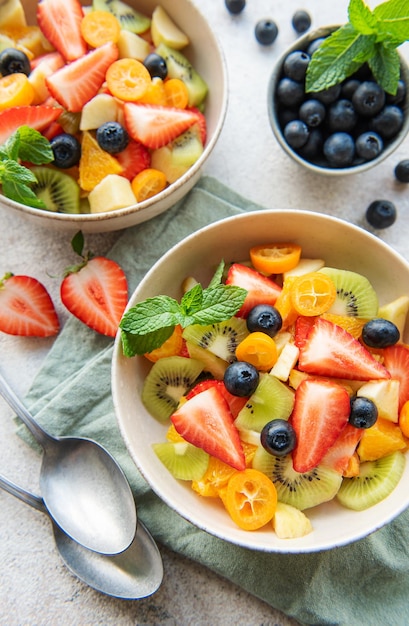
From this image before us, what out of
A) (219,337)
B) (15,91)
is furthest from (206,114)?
(219,337)

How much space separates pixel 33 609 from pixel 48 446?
490mm

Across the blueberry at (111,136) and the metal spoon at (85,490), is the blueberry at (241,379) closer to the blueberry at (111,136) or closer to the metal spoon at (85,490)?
the metal spoon at (85,490)

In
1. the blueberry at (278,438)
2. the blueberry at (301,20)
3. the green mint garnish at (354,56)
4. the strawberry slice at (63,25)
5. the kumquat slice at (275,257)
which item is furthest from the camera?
the blueberry at (301,20)

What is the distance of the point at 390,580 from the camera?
1.85m

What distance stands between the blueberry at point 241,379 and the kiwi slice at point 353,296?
297 mm

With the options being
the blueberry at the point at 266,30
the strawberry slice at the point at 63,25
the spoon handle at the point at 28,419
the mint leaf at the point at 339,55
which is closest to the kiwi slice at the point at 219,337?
the spoon handle at the point at 28,419

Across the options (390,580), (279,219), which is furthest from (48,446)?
(390,580)

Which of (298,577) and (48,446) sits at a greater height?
(48,446)

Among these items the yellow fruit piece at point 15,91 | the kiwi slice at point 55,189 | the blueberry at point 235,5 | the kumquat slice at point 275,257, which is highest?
the yellow fruit piece at point 15,91

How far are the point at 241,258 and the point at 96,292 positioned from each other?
465mm

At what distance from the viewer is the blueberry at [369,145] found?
1965mm

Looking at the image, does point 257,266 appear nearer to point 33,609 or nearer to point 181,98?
point 181,98

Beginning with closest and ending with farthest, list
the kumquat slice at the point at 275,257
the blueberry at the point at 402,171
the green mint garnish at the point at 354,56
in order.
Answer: the kumquat slice at the point at 275,257, the green mint garnish at the point at 354,56, the blueberry at the point at 402,171

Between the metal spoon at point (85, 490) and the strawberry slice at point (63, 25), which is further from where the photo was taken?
the strawberry slice at point (63, 25)
